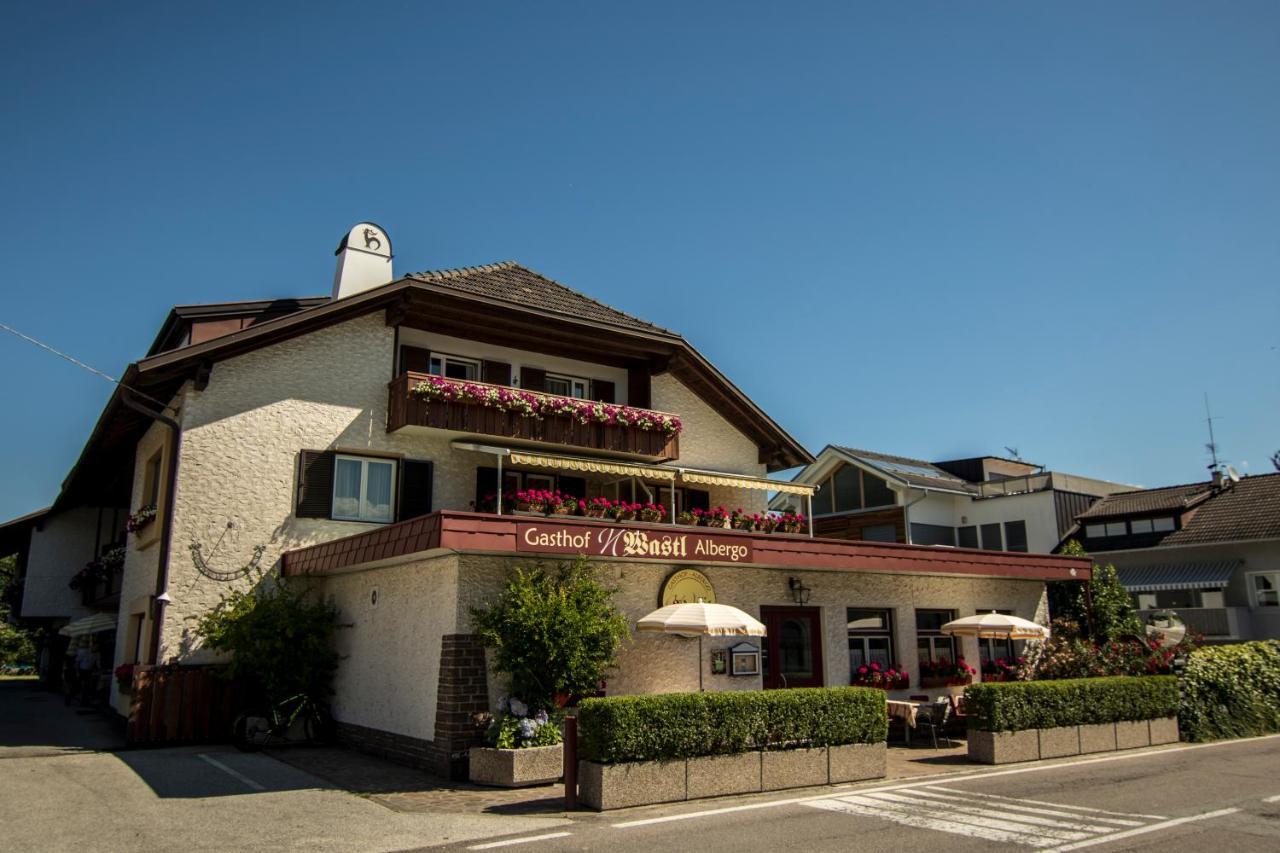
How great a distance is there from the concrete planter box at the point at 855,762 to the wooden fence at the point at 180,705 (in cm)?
1132

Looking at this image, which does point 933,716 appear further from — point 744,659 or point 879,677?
point 744,659

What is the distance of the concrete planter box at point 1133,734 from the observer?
16.4 meters

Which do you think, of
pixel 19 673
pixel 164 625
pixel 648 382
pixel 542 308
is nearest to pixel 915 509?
pixel 648 382

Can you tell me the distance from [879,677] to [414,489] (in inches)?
407

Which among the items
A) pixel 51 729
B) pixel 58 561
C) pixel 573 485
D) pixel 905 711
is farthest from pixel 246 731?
pixel 58 561

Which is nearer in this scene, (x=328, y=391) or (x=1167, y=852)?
(x=1167, y=852)

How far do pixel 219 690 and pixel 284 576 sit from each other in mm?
2404

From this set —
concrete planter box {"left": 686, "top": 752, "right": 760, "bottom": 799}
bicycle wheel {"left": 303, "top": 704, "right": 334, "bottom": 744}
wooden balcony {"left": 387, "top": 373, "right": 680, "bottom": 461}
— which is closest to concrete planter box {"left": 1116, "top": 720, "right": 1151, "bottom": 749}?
concrete planter box {"left": 686, "top": 752, "right": 760, "bottom": 799}

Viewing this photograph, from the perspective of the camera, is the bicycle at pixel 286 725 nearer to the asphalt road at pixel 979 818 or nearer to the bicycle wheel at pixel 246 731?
the bicycle wheel at pixel 246 731

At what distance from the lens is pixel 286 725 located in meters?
17.2

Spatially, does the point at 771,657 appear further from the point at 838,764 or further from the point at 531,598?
the point at 531,598

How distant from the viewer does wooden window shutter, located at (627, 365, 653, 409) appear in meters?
23.9

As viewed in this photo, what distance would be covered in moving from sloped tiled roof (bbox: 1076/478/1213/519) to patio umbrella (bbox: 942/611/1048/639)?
19497mm

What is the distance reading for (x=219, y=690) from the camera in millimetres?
17766
